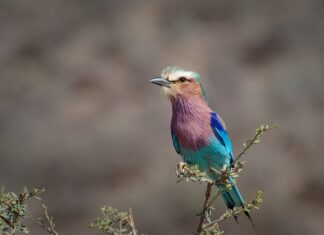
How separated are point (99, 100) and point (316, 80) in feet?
8.09

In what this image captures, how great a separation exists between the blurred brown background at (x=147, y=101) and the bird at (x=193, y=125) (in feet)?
14.9

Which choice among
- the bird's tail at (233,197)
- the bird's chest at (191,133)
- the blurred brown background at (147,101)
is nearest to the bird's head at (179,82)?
the bird's chest at (191,133)

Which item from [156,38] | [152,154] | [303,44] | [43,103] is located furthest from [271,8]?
[43,103]

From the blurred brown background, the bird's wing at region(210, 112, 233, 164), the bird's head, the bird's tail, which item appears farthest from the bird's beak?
the blurred brown background

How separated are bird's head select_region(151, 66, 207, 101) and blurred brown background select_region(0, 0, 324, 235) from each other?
15.2 feet

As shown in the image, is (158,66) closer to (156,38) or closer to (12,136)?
(156,38)

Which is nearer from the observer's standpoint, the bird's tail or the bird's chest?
the bird's chest

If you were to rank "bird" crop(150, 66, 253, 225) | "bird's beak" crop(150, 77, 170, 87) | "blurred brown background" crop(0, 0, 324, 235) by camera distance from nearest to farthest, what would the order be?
"bird's beak" crop(150, 77, 170, 87), "bird" crop(150, 66, 253, 225), "blurred brown background" crop(0, 0, 324, 235)

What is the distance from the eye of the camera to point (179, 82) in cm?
415

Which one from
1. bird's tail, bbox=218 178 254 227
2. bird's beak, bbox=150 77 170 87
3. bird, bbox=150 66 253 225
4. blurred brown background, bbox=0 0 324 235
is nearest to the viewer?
bird's beak, bbox=150 77 170 87

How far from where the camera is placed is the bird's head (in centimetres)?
410

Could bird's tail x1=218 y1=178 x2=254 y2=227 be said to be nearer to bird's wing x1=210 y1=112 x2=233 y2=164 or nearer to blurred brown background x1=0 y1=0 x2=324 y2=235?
bird's wing x1=210 y1=112 x2=233 y2=164

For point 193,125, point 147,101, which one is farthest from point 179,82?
point 147,101

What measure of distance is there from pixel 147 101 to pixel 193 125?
5229 mm
